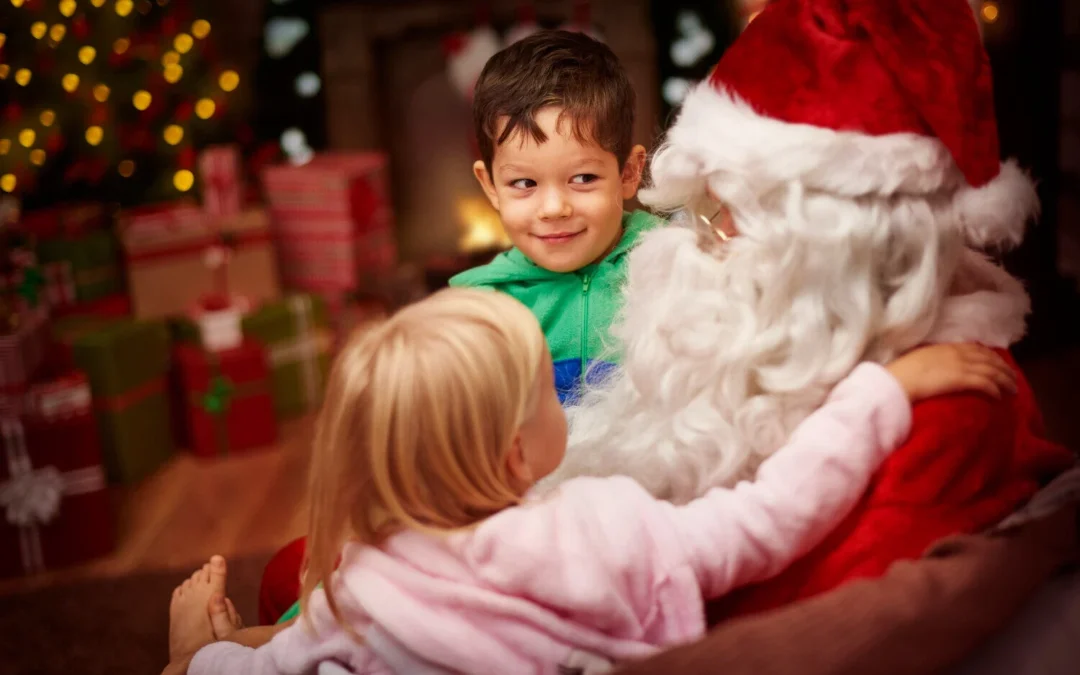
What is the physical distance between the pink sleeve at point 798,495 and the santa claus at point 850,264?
30 mm

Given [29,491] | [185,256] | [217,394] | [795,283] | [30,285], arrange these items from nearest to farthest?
1. [795,283]
2. [29,491]
3. [30,285]
4. [217,394]
5. [185,256]

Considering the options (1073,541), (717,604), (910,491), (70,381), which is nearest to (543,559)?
(717,604)

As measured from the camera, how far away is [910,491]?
100cm

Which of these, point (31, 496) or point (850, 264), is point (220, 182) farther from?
point (850, 264)

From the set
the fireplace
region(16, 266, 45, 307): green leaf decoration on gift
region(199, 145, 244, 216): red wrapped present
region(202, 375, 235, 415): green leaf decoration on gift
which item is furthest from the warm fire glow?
region(16, 266, 45, 307): green leaf decoration on gift

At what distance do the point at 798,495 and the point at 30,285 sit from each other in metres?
1.99

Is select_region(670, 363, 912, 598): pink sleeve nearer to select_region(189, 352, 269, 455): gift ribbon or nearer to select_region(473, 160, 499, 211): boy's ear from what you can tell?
select_region(473, 160, 499, 211): boy's ear

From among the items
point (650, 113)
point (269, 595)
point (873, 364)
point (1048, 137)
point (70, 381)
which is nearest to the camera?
point (873, 364)

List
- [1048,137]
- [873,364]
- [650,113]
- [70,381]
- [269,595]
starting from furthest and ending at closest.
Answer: [650,113]
[1048,137]
[70,381]
[269,595]
[873,364]

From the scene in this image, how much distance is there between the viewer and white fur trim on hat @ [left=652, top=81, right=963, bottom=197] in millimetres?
1024

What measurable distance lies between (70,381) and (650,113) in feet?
7.19

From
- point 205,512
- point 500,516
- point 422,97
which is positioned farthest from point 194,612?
point 422,97

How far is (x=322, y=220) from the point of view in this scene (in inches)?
127

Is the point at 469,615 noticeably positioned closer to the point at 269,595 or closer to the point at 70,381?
the point at 269,595
